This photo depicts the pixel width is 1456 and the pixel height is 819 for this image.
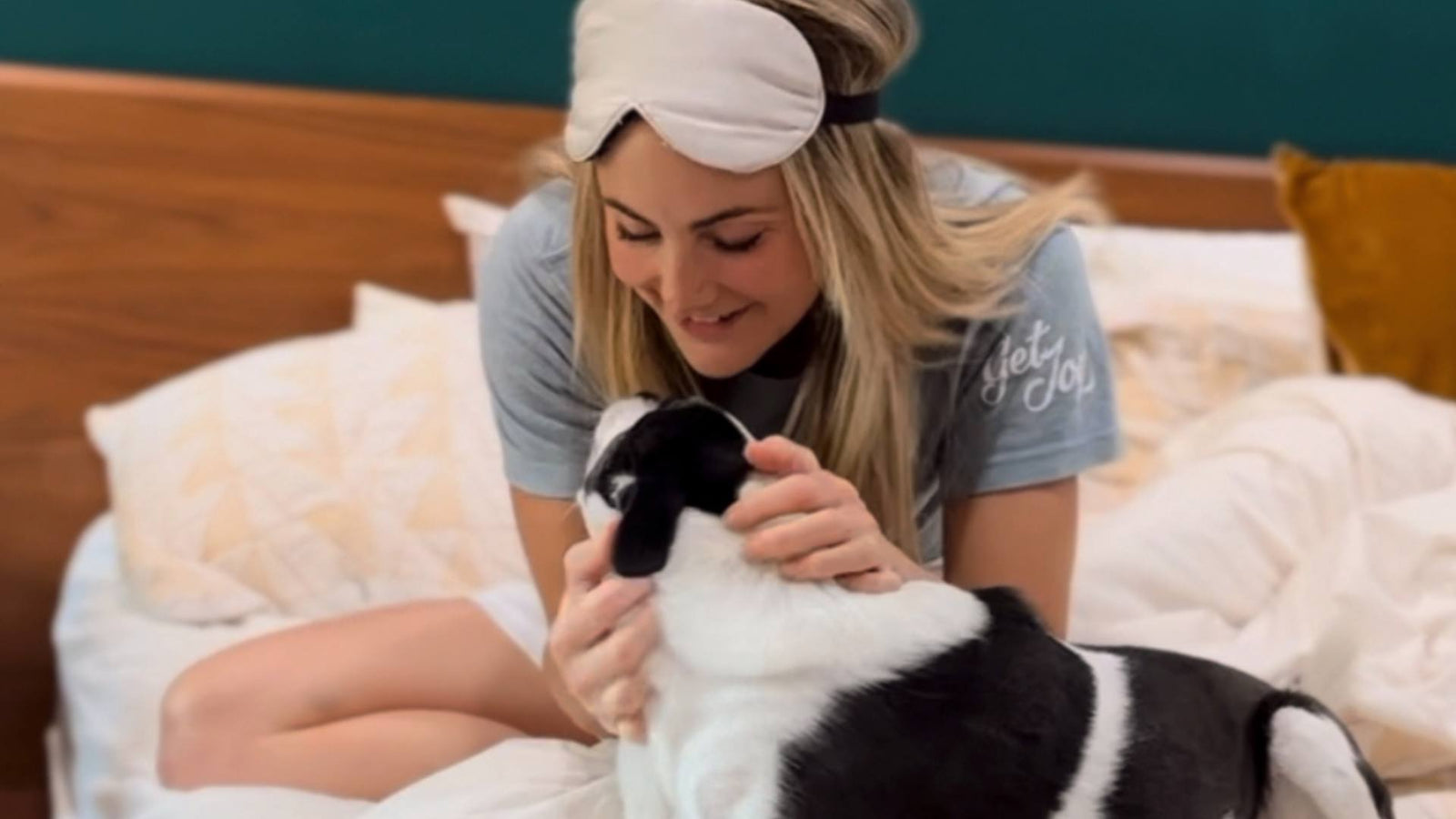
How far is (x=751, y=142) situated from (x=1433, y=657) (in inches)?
29.7

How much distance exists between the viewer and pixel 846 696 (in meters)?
0.93

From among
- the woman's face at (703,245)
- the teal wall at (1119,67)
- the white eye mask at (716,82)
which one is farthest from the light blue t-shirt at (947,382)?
the teal wall at (1119,67)

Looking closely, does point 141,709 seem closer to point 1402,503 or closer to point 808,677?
point 808,677

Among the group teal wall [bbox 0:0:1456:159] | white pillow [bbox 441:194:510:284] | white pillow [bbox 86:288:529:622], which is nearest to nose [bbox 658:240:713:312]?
white pillow [bbox 86:288:529:622]

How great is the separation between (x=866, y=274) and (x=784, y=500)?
0.21m

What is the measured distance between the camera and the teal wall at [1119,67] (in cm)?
216

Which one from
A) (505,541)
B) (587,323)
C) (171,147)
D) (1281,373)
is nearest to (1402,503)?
(1281,373)

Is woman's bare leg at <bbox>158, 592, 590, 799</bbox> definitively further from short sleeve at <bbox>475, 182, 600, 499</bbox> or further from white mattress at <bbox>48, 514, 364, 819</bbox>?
short sleeve at <bbox>475, 182, 600, 499</bbox>

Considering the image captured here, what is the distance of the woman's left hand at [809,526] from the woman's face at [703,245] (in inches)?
5.4

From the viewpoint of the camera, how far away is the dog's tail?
108cm

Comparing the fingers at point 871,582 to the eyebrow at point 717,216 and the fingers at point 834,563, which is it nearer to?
the fingers at point 834,563

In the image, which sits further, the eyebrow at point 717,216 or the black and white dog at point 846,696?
the eyebrow at point 717,216

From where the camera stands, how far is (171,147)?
206cm

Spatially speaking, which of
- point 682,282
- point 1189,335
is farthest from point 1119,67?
point 682,282
